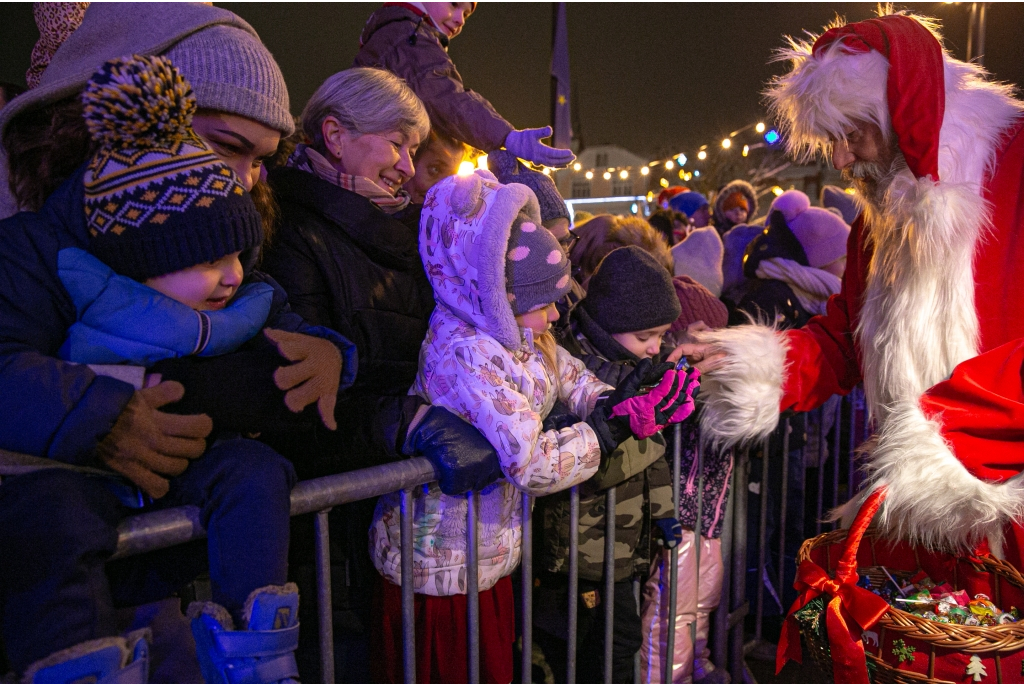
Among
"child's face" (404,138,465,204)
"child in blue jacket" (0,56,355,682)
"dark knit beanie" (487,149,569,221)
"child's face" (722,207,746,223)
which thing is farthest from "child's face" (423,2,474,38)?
"child's face" (722,207,746,223)

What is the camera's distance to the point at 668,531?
2410 millimetres

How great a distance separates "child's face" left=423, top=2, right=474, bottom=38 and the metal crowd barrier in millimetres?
1995

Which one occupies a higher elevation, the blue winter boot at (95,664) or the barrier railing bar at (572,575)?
the blue winter boot at (95,664)

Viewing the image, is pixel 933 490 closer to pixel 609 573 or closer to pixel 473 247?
pixel 609 573

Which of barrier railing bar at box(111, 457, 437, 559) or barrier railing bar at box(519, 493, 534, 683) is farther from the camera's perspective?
barrier railing bar at box(519, 493, 534, 683)

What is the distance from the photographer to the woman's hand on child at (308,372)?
1349mm

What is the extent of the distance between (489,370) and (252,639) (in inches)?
35.3

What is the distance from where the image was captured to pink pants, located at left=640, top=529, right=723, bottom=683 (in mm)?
2650

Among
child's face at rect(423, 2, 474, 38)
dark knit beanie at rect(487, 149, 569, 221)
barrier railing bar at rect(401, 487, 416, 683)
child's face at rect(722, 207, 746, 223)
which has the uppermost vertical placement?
child's face at rect(423, 2, 474, 38)

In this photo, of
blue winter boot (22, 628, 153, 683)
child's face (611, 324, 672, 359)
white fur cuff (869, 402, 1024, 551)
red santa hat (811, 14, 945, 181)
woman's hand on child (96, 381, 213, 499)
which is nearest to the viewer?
blue winter boot (22, 628, 153, 683)

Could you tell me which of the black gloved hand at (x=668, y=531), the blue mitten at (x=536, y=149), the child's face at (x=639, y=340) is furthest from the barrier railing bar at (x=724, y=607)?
the blue mitten at (x=536, y=149)

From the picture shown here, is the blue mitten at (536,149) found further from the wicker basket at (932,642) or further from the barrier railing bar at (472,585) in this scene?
the wicker basket at (932,642)

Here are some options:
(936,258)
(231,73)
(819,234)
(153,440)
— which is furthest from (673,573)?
(819,234)

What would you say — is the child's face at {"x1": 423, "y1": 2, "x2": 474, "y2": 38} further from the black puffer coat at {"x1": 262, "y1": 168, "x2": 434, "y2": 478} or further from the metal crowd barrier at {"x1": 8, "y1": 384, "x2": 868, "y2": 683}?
the metal crowd barrier at {"x1": 8, "y1": 384, "x2": 868, "y2": 683}
